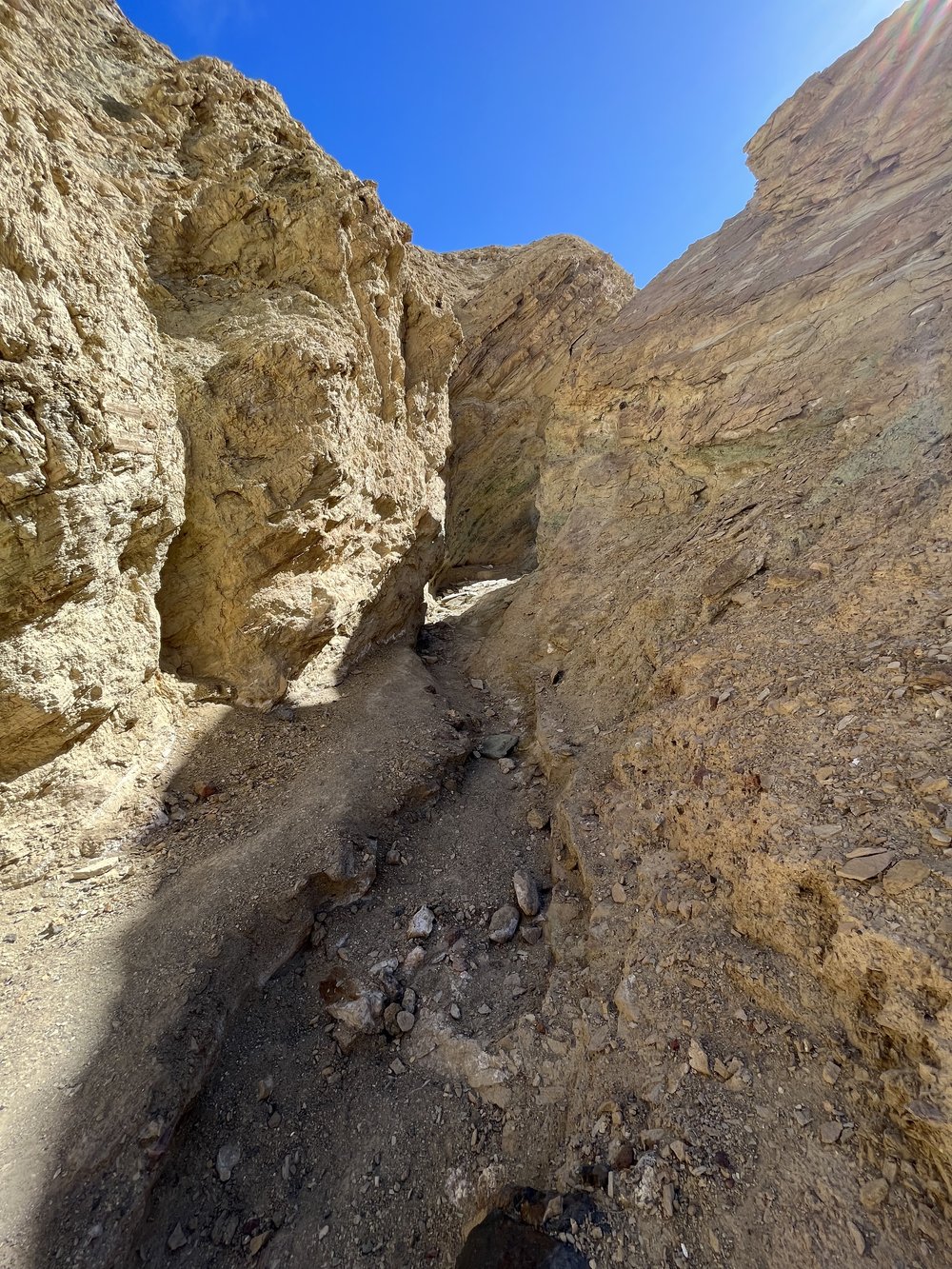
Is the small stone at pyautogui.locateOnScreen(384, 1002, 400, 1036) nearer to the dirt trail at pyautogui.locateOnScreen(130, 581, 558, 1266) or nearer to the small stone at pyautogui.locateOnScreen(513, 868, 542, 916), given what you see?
the dirt trail at pyautogui.locateOnScreen(130, 581, 558, 1266)

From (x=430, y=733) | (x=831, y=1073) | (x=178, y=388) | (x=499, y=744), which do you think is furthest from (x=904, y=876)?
(x=178, y=388)

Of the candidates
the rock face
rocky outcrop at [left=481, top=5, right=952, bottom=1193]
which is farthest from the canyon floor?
the rock face

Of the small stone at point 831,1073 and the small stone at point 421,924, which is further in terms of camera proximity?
the small stone at point 421,924

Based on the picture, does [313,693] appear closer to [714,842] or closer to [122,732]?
[122,732]

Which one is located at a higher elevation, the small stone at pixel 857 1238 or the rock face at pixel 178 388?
the rock face at pixel 178 388

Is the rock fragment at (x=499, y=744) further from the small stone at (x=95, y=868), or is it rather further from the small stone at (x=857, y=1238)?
the small stone at (x=857, y=1238)

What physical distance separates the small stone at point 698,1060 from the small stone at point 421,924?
2.49m

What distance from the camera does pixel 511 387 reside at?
57.1 feet

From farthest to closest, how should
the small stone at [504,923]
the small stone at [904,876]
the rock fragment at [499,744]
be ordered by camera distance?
the rock fragment at [499,744] < the small stone at [504,923] < the small stone at [904,876]

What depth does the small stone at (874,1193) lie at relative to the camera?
7.70 ft

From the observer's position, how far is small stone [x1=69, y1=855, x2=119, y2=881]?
16.4ft

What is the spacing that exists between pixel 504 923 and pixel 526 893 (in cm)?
36

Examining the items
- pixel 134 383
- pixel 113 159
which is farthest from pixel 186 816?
pixel 113 159

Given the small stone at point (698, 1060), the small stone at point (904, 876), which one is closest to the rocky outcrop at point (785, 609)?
the small stone at point (904, 876)
